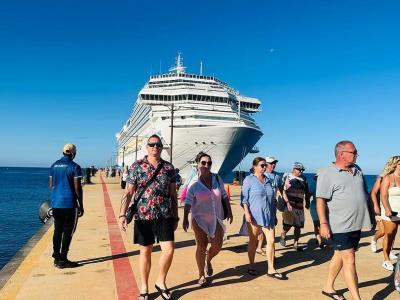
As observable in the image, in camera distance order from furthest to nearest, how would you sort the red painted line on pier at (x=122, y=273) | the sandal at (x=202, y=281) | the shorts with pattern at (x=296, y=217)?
the shorts with pattern at (x=296, y=217) < the sandal at (x=202, y=281) < the red painted line on pier at (x=122, y=273)

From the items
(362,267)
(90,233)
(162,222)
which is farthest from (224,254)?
(90,233)

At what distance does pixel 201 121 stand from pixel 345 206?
3158 centimetres

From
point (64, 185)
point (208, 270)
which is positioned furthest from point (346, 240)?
point (64, 185)

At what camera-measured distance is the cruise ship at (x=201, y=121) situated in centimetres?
3503

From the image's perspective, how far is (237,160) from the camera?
3853 centimetres

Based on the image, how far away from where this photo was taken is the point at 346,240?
4391 mm

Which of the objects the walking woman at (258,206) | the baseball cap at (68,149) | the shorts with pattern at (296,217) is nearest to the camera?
the walking woman at (258,206)

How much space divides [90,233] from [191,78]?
1513 inches

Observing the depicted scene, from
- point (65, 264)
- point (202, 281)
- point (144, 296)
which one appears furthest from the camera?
point (65, 264)

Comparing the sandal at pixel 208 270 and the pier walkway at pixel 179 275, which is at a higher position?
the sandal at pixel 208 270

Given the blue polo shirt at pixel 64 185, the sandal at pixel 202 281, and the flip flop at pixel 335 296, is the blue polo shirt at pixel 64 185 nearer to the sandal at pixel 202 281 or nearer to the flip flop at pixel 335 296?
the sandal at pixel 202 281

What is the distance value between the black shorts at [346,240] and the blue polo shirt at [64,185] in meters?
3.78

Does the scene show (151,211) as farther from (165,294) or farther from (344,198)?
(344,198)

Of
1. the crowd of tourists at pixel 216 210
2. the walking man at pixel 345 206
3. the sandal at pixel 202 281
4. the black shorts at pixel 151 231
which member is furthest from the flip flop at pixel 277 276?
the black shorts at pixel 151 231
